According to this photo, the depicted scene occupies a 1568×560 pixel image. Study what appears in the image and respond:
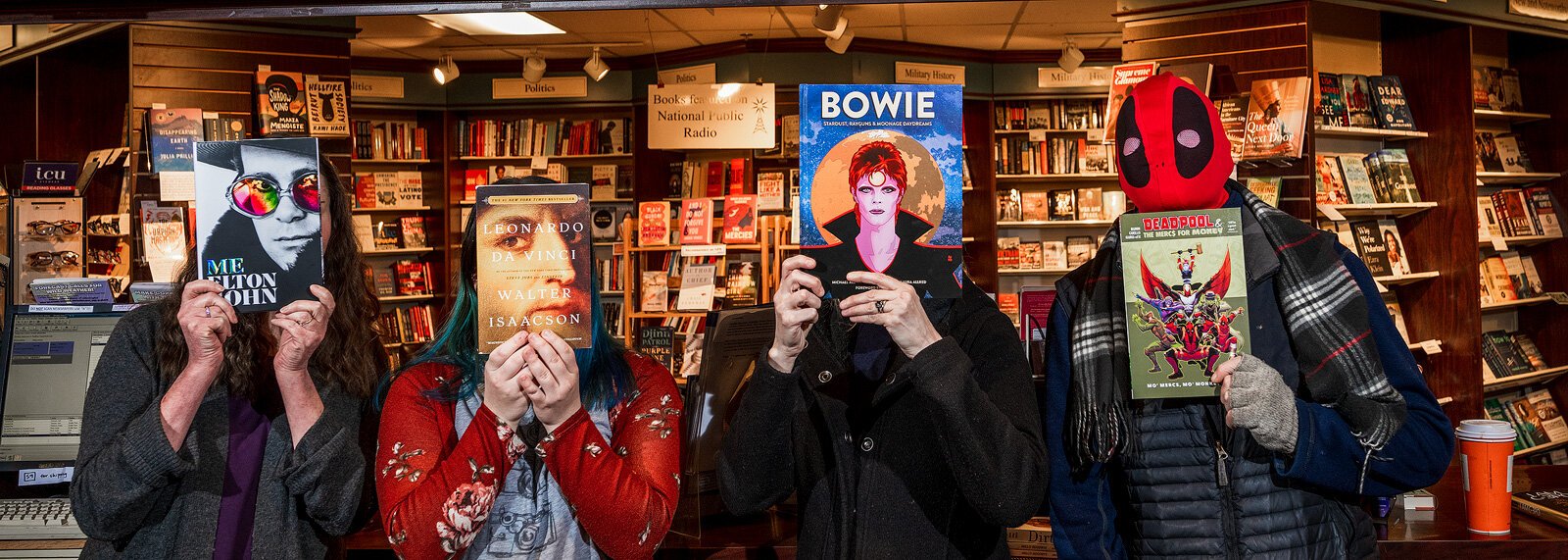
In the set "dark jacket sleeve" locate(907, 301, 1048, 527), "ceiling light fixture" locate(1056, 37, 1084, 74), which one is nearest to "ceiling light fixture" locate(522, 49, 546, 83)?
"ceiling light fixture" locate(1056, 37, 1084, 74)

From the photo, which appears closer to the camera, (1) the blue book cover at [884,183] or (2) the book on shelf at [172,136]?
(1) the blue book cover at [884,183]

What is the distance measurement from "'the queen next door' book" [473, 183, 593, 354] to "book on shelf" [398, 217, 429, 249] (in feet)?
23.9

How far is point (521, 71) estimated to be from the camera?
8.54 metres

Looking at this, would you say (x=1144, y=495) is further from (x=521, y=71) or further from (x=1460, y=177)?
(x=521, y=71)

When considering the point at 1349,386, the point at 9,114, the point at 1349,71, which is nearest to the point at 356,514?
the point at 1349,386

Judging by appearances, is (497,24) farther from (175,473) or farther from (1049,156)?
(175,473)

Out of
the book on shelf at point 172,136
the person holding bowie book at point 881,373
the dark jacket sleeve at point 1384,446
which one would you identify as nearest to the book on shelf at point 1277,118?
the dark jacket sleeve at point 1384,446

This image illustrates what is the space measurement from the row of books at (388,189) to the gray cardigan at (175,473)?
22.6 feet

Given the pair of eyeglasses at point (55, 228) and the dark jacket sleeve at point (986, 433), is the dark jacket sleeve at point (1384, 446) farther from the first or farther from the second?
the pair of eyeglasses at point (55, 228)

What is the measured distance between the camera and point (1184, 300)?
1436 millimetres

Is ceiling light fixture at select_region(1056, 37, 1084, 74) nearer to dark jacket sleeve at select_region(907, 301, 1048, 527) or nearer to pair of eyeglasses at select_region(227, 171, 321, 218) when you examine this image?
dark jacket sleeve at select_region(907, 301, 1048, 527)

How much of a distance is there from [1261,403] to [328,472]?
142 centimetres

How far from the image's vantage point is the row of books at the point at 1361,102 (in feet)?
16.7

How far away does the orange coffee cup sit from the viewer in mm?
2150
